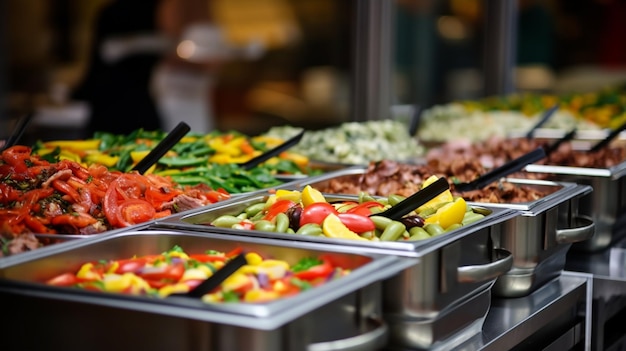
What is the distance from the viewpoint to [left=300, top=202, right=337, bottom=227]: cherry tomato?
1.94 meters

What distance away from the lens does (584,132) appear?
13.8ft

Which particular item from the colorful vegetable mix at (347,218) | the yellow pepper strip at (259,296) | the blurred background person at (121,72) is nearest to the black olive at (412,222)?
the colorful vegetable mix at (347,218)

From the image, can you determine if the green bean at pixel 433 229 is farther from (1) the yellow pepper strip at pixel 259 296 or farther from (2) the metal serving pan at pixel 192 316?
(1) the yellow pepper strip at pixel 259 296

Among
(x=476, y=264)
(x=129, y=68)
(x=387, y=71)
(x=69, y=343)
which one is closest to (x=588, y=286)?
(x=476, y=264)

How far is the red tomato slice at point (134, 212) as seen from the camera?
6.55 ft

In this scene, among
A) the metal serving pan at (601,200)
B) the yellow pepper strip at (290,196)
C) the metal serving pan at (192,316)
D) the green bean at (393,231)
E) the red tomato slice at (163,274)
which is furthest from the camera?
the metal serving pan at (601,200)

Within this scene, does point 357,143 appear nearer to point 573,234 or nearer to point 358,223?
point 573,234

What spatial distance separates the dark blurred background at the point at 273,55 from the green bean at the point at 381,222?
6.90ft

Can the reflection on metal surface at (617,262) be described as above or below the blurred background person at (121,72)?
below

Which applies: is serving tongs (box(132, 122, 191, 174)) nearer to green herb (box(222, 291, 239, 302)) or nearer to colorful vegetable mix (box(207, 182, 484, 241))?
colorful vegetable mix (box(207, 182, 484, 241))

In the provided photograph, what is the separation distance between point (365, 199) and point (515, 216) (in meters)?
0.39

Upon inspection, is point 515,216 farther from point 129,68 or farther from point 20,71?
point 20,71

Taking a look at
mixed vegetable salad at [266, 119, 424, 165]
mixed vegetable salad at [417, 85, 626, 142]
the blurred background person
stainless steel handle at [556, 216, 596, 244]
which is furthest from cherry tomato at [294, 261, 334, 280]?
the blurred background person

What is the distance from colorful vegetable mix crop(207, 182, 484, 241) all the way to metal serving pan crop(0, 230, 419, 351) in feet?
0.54
